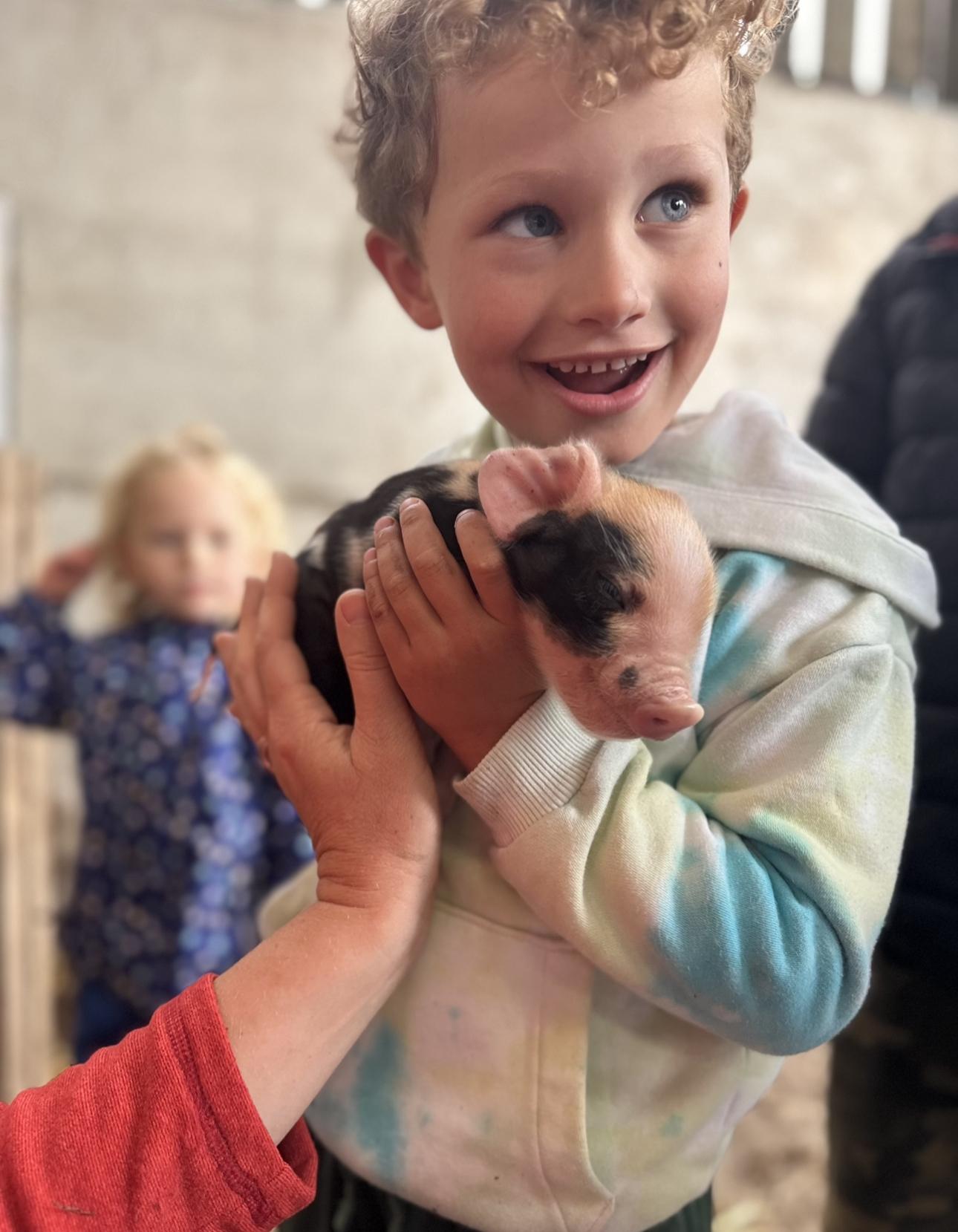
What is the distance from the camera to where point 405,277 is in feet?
2.20

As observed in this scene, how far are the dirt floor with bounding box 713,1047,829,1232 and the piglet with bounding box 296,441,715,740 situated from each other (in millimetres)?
282

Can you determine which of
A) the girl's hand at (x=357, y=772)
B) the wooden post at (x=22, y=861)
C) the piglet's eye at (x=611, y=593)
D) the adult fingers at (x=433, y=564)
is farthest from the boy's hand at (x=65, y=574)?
the piglet's eye at (x=611, y=593)

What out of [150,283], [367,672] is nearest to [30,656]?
[150,283]

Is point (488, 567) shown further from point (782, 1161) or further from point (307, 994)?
point (782, 1161)

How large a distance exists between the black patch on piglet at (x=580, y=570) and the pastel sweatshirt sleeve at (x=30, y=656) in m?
1.49

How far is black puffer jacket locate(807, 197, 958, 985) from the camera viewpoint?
697 millimetres

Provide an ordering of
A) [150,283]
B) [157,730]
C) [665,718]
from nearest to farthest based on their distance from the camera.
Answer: [665,718]
[157,730]
[150,283]

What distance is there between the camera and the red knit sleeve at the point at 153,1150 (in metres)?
0.51

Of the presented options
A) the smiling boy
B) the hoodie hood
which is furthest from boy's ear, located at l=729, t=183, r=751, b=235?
the hoodie hood

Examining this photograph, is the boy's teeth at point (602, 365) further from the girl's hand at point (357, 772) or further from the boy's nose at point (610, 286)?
the girl's hand at point (357, 772)

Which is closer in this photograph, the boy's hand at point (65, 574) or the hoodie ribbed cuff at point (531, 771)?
the hoodie ribbed cuff at point (531, 771)

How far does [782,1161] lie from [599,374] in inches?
19.9

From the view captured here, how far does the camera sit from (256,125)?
6.87ft

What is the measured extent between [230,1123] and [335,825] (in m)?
0.16
